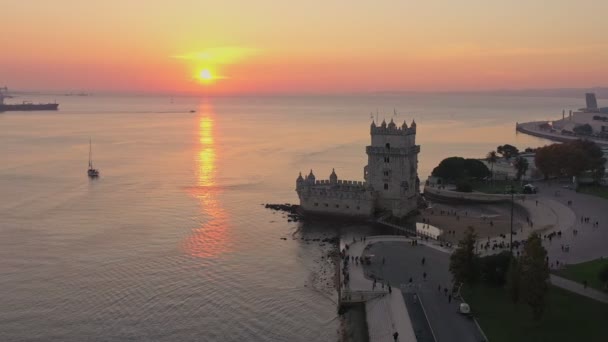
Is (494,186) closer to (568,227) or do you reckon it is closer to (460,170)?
(460,170)

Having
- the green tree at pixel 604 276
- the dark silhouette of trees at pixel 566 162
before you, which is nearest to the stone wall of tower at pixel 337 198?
the green tree at pixel 604 276

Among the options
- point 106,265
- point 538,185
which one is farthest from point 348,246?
point 538,185

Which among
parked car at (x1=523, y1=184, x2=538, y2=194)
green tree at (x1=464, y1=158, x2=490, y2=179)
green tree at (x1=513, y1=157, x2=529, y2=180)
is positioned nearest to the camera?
parked car at (x1=523, y1=184, x2=538, y2=194)

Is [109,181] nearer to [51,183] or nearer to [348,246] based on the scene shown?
[51,183]

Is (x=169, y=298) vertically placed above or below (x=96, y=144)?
below

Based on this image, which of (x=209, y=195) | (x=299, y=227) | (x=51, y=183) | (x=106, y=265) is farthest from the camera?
(x=51, y=183)

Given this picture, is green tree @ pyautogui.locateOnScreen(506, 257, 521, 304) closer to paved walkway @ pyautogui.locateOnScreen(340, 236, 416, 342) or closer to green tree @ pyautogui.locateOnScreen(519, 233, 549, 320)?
green tree @ pyautogui.locateOnScreen(519, 233, 549, 320)

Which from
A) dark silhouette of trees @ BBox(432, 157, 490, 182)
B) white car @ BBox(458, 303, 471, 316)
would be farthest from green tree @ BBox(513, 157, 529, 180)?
white car @ BBox(458, 303, 471, 316)
